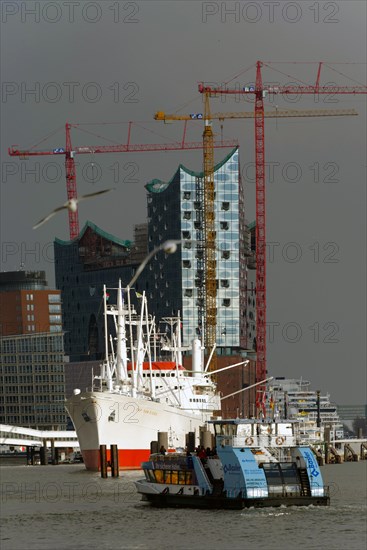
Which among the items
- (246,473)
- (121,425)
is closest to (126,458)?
(121,425)

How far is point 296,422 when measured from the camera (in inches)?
3524

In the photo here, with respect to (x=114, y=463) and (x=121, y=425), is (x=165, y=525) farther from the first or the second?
(x=121, y=425)

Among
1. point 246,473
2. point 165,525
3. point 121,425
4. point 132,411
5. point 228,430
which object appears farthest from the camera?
point 132,411

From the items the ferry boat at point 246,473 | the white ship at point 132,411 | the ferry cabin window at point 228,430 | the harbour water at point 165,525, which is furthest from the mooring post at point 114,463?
the ferry cabin window at point 228,430

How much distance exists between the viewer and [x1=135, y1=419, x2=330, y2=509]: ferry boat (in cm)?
8331

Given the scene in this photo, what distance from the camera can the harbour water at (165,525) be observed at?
2827 inches

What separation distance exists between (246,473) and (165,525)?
5.89m

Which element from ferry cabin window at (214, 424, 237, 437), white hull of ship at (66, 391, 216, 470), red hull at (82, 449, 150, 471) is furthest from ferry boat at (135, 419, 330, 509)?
white hull of ship at (66, 391, 216, 470)

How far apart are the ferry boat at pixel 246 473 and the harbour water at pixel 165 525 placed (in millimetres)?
1030

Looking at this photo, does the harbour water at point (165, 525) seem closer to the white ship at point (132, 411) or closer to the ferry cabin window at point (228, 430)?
the ferry cabin window at point (228, 430)

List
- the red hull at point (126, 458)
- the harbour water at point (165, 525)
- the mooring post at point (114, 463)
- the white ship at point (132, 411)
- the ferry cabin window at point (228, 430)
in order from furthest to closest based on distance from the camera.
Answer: the white ship at point (132, 411)
the red hull at point (126, 458)
the mooring post at point (114, 463)
the ferry cabin window at point (228, 430)
the harbour water at point (165, 525)

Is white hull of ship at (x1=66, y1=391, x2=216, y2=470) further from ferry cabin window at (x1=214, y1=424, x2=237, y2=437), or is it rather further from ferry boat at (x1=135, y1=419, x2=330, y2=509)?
ferry cabin window at (x1=214, y1=424, x2=237, y2=437)

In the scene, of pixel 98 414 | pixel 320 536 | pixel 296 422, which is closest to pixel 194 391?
pixel 98 414

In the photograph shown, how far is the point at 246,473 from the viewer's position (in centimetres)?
8275
